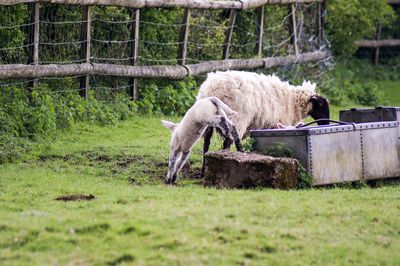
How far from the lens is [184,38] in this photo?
1714 cm

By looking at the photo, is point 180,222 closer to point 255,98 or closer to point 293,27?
point 255,98

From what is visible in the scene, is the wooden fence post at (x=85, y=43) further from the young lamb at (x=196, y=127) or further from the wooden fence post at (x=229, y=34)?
the young lamb at (x=196, y=127)

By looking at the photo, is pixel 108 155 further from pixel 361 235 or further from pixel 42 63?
pixel 361 235

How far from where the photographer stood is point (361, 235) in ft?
27.4

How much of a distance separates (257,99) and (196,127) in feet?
5.50

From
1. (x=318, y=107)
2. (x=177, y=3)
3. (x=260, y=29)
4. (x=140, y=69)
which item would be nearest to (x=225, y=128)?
(x=318, y=107)

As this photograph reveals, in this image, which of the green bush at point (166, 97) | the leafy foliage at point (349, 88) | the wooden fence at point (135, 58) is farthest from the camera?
the leafy foliage at point (349, 88)

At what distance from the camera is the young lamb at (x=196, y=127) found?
1088 cm

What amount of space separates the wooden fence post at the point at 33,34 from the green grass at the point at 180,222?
2884 mm

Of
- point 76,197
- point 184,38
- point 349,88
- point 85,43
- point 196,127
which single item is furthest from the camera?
point 349,88

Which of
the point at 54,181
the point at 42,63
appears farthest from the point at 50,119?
the point at 54,181

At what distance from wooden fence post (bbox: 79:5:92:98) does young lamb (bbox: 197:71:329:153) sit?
11.0ft

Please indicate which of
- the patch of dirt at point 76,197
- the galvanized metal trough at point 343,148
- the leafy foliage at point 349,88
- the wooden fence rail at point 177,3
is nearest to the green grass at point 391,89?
the leafy foliage at point 349,88

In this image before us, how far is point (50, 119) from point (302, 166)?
450cm
